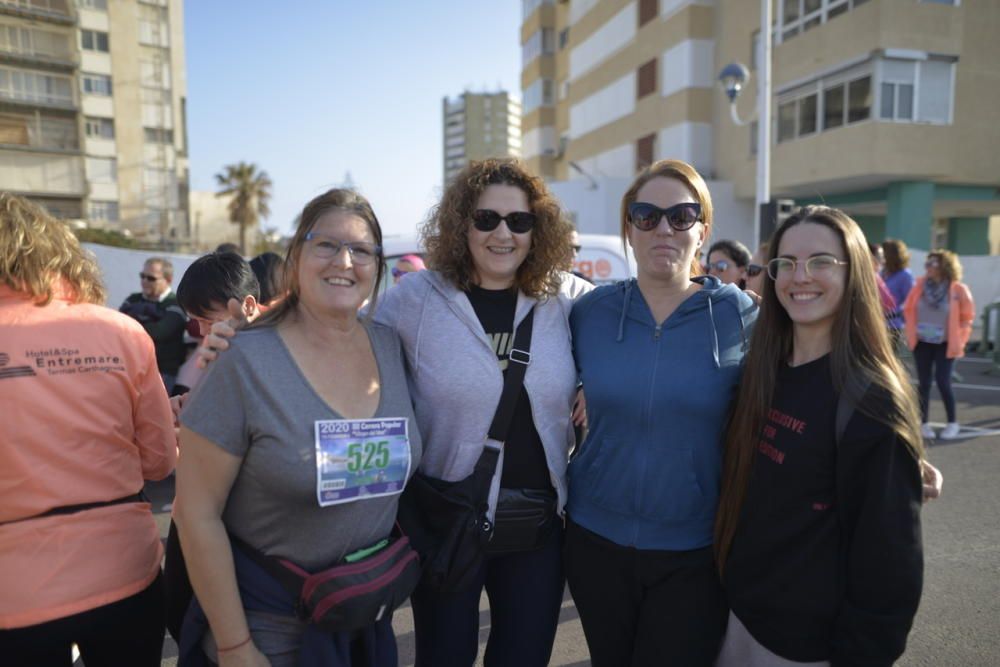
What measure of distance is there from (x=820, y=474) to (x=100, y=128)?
156ft

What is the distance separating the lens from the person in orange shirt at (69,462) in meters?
1.65

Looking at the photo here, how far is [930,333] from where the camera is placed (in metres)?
7.18

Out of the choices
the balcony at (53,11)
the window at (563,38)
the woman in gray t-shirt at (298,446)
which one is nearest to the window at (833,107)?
the woman in gray t-shirt at (298,446)

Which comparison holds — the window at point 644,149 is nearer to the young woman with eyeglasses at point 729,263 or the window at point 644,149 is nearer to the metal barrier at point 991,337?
the metal barrier at point 991,337

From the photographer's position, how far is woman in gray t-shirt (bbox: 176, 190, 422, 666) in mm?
1625

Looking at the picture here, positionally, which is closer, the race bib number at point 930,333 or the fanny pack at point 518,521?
the fanny pack at point 518,521

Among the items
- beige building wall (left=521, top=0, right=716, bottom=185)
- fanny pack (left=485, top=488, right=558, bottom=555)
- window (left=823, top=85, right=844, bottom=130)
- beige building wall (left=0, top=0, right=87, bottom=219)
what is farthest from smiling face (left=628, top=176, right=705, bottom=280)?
beige building wall (left=0, top=0, right=87, bottom=219)

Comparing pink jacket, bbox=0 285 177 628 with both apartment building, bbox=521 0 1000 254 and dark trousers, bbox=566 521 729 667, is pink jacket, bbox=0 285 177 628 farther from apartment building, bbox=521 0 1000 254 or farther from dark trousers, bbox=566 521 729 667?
apartment building, bbox=521 0 1000 254

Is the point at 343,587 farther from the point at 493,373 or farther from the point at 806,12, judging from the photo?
the point at 806,12

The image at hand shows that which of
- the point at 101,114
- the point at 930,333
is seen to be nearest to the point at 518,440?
the point at 930,333

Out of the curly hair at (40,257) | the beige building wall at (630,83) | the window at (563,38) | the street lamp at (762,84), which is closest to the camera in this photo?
the curly hair at (40,257)

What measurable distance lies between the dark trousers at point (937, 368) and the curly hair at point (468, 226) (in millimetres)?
6709

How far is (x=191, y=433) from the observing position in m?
1.60

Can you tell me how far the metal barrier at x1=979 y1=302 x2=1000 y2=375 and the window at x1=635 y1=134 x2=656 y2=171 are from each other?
47.3ft
